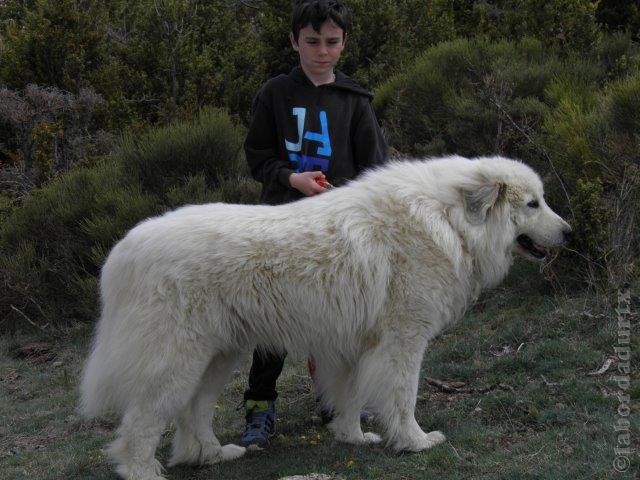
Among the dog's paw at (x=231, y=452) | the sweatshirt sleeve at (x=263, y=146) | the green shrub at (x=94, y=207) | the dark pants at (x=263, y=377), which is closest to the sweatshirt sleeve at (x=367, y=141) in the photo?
the sweatshirt sleeve at (x=263, y=146)

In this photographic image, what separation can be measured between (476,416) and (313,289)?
1.42m

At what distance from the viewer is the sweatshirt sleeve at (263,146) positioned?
17.0ft

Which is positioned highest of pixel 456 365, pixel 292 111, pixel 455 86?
pixel 292 111

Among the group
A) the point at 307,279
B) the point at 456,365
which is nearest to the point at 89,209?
the point at 456,365

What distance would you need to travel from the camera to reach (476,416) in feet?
16.8

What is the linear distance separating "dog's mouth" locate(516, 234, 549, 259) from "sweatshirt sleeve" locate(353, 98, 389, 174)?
996mm

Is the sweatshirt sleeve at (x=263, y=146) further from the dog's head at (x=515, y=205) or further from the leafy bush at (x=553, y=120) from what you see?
the leafy bush at (x=553, y=120)

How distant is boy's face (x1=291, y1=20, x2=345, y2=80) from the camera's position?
4926mm

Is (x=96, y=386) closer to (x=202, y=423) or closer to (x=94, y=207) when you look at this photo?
(x=202, y=423)

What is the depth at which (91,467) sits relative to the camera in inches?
202

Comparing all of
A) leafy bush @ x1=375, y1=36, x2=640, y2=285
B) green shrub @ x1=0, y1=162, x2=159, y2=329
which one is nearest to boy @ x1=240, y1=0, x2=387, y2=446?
leafy bush @ x1=375, y1=36, x2=640, y2=285

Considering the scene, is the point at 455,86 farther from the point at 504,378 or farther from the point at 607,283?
the point at 504,378

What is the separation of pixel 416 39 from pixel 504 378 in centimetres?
883

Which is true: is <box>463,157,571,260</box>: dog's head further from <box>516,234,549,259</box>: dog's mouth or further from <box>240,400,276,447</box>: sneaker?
<box>240,400,276,447</box>: sneaker
